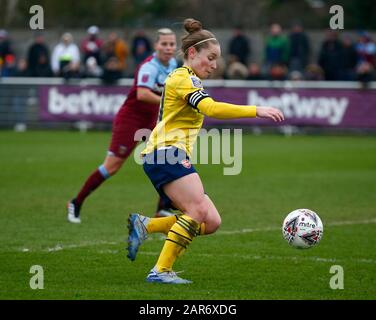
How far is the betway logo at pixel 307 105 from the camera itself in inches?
926

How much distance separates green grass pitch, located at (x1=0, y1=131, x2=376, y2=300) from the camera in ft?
24.3

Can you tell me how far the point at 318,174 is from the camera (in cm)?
1630

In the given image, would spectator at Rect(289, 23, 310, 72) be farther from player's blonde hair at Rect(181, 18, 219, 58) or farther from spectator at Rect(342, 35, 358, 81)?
player's blonde hair at Rect(181, 18, 219, 58)

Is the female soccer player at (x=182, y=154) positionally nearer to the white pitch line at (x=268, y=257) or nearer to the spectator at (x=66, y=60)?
the white pitch line at (x=268, y=257)

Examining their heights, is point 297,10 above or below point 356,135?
above

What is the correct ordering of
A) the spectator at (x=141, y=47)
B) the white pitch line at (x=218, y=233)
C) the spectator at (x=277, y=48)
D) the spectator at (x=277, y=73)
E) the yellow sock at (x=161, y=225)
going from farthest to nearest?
1. the spectator at (x=141, y=47)
2. the spectator at (x=277, y=48)
3. the spectator at (x=277, y=73)
4. the white pitch line at (x=218, y=233)
5. the yellow sock at (x=161, y=225)

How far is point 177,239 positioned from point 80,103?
17126 millimetres

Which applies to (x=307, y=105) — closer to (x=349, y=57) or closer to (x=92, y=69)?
(x=349, y=57)

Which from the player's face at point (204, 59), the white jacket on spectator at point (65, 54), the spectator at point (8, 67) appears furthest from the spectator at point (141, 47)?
the player's face at point (204, 59)

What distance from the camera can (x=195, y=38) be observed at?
25.3 ft

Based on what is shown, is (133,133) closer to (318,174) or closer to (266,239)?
(266,239)

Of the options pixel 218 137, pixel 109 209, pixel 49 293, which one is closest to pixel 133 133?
pixel 109 209

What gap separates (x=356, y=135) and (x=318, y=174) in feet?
27.5

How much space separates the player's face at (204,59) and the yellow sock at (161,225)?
4.18ft
